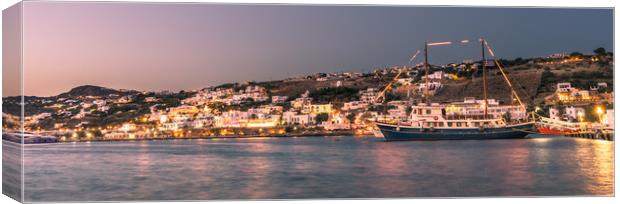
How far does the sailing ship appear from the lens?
88.3 feet

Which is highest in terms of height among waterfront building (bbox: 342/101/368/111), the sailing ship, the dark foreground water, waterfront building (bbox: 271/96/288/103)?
waterfront building (bbox: 271/96/288/103)

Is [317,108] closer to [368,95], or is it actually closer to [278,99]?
[278,99]

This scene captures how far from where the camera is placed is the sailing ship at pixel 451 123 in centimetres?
2691

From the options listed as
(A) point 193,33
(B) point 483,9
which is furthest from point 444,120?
(B) point 483,9

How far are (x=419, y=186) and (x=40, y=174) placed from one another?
5251 mm

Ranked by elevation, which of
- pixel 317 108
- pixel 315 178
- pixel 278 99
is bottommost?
pixel 315 178

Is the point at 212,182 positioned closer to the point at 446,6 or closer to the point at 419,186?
the point at 419,186

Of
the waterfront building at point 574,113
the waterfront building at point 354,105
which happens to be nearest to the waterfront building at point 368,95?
the waterfront building at point 354,105

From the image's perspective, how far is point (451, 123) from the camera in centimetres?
2761

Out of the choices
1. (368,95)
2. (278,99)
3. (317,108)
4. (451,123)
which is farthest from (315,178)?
(317,108)

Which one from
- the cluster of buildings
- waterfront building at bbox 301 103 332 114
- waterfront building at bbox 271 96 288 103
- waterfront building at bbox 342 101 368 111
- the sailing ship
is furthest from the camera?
waterfront building at bbox 342 101 368 111

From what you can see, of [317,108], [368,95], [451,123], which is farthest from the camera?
[317,108]

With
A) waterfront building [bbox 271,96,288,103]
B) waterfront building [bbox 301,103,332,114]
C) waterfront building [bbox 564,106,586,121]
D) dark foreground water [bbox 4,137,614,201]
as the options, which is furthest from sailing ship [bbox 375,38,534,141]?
dark foreground water [bbox 4,137,614,201]

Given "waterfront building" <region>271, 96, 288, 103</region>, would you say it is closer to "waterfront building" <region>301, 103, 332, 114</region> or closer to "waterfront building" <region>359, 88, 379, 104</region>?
"waterfront building" <region>301, 103, 332, 114</region>
